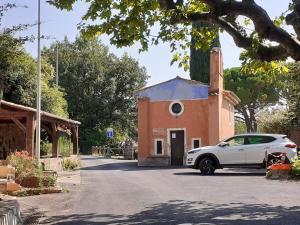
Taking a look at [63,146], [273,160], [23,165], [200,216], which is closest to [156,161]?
[63,146]

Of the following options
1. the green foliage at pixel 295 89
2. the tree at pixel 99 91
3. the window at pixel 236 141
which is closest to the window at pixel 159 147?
the green foliage at pixel 295 89

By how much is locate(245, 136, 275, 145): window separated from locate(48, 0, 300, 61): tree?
34.1ft

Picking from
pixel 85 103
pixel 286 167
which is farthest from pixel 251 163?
pixel 85 103

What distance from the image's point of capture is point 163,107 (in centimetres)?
3416

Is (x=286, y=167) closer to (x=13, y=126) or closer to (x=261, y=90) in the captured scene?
(x=13, y=126)

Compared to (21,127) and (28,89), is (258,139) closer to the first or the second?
(21,127)

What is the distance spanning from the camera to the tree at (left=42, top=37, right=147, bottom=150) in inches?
2452

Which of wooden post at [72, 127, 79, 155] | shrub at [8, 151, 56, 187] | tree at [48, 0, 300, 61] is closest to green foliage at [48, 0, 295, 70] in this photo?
tree at [48, 0, 300, 61]

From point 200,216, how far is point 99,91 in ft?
178

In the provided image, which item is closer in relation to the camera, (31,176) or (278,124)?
(31,176)

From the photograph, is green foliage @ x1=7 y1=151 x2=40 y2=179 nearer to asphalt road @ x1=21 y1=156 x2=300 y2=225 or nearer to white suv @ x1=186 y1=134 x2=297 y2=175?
asphalt road @ x1=21 y1=156 x2=300 y2=225

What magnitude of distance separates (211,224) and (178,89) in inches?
1003

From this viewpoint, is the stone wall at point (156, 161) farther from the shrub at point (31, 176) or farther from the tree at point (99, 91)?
the tree at point (99, 91)

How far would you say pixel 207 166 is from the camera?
21703 mm
